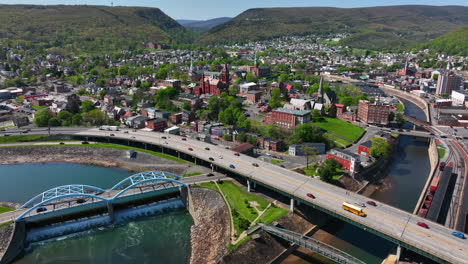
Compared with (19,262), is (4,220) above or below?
above

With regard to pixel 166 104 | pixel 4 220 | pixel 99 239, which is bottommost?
pixel 99 239

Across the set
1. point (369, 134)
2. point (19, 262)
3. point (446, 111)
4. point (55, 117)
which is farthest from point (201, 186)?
point (446, 111)

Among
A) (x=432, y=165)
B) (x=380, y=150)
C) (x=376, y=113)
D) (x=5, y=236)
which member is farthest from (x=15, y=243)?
(x=376, y=113)

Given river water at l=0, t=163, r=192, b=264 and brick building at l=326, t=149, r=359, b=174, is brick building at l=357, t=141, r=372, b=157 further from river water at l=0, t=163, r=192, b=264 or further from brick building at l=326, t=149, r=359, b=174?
river water at l=0, t=163, r=192, b=264

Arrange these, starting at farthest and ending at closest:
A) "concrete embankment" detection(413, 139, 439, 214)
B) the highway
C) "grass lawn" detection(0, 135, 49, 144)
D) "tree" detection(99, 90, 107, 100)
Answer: "tree" detection(99, 90, 107, 100), "grass lawn" detection(0, 135, 49, 144), "concrete embankment" detection(413, 139, 439, 214), the highway

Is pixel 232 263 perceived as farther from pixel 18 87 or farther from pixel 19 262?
pixel 18 87

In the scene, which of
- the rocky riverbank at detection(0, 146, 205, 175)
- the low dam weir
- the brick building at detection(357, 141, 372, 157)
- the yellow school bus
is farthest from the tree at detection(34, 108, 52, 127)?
the yellow school bus
